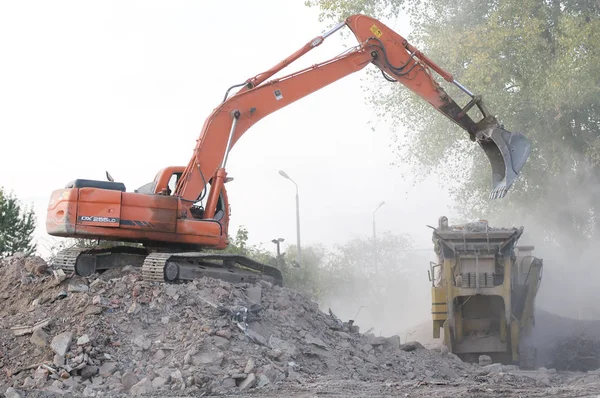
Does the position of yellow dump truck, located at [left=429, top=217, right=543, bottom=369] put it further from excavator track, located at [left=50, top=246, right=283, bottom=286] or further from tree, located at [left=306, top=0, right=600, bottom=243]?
tree, located at [left=306, top=0, right=600, bottom=243]

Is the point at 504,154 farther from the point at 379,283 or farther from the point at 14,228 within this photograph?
the point at 379,283

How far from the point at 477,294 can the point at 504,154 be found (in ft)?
9.30

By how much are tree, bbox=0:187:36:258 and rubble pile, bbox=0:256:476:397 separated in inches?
434

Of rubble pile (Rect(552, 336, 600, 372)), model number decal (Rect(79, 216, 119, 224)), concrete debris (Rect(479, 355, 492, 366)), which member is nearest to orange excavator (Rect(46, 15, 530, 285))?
model number decal (Rect(79, 216, 119, 224))

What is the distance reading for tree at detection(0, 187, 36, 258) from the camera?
24.0 m

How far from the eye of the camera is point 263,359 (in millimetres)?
10453

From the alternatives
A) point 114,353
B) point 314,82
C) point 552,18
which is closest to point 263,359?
point 114,353

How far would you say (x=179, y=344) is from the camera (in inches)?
414

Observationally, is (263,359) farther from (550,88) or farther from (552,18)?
(552,18)

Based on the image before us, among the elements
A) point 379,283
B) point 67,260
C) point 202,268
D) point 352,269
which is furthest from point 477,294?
point 379,283

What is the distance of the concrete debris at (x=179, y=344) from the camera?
31.9 ft

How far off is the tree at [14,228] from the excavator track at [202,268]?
11.8 metres

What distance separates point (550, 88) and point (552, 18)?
3187 mm

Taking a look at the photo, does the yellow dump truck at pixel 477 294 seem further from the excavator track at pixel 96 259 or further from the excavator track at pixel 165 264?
the excavator track at pixel 96 259
